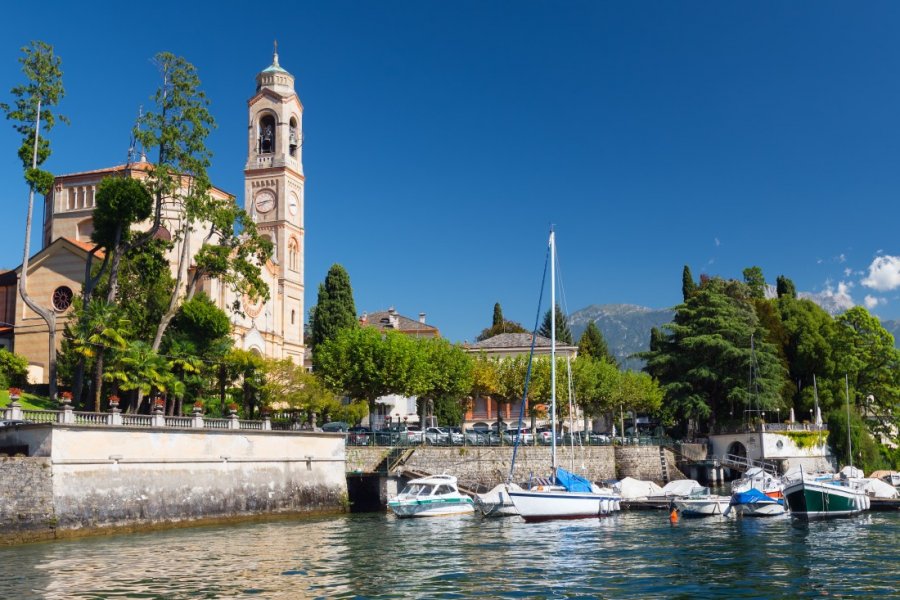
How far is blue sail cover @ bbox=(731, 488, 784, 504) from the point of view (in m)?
35.6

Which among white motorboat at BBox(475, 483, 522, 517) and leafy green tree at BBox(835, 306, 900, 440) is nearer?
white motorboat at BBox(475, 483, 522, 517)

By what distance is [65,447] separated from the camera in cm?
3019

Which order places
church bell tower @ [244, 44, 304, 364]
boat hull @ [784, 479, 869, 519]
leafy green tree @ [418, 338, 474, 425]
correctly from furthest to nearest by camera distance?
church bell tower @ [244, 44, 304, 364] < leafy green tree @ [418, 338, 474, 425] < boat hull @ [784, 479, 869, 519]

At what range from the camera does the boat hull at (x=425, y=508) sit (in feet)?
123

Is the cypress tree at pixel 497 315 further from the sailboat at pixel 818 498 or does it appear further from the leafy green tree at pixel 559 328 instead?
the sailboat at pixel 818 498

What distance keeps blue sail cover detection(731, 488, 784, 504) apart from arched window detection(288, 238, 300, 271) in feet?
134

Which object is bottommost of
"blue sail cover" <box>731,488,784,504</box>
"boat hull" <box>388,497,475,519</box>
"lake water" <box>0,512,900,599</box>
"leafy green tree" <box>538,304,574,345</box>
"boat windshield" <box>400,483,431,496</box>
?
"lake water" <box>0,512,900,599</box>

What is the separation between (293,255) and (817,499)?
145 feet

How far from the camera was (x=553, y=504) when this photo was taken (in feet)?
116

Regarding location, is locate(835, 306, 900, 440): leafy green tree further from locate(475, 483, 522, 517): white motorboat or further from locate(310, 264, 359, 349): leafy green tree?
locate(310, 264, 359, 349): leafy green tree

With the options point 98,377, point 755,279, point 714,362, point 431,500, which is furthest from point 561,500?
point 755,279

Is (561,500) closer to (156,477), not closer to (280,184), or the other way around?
(156,477)

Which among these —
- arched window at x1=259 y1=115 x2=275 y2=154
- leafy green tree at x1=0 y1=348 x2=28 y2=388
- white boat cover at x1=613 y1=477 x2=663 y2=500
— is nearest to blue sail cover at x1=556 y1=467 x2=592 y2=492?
white boat cover at x1=613 y1=477 x2=663 y2=500

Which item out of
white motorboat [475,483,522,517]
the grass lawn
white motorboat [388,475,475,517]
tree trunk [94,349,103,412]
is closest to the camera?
tree trunk [94,349,103,412]
